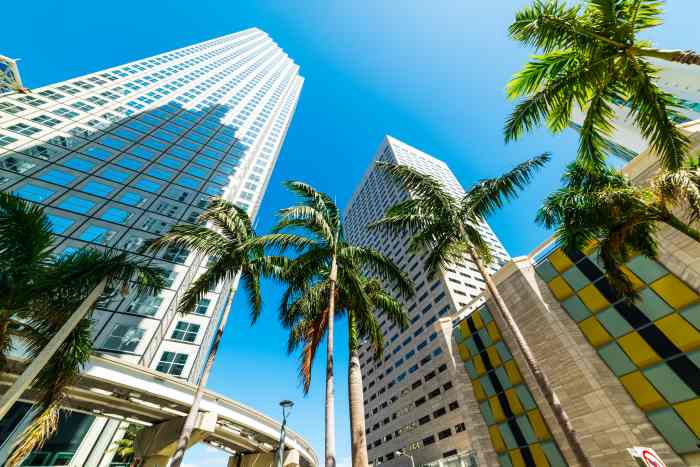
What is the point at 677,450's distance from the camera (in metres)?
13.5

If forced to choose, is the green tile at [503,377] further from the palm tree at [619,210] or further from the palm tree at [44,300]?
the palm tree at [44,300]

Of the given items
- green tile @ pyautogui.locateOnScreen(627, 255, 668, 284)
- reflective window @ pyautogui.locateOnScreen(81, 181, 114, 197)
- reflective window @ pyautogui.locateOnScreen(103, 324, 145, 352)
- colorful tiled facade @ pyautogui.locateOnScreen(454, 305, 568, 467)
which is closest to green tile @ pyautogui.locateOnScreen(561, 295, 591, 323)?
Answer: green tile @ pyautogui.locateOnScreen(627, 255, 668, 284)

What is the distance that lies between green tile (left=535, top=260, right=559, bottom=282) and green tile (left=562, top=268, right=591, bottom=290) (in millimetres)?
796

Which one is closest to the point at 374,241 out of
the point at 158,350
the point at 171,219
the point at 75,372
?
the point at 171,219

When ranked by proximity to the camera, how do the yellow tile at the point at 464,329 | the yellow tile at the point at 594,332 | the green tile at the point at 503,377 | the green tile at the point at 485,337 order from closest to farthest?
the yellow tile at the point at 594,332 → the green tile at the point at 503,377 → the green tile at the point at 485,337 → the yellow tile at the point at 464,329

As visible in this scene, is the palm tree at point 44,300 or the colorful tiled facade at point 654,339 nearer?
the palm tree at point 44,300

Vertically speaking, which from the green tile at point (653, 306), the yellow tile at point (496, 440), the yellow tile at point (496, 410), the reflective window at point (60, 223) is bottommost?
the yellow tile at point (496, 440)

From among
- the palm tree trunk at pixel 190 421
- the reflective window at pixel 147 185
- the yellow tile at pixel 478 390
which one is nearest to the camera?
the palm tree trunk at pixel 190 421

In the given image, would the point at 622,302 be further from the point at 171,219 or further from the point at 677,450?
the point at 171,219

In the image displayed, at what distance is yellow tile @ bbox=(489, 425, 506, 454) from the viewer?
865 inches

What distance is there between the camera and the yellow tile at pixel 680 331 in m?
13.9

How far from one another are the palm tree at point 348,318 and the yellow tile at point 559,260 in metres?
16.8

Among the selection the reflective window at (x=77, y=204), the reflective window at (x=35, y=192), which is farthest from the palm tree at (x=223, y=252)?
the reflective window at (x=35, y=192)

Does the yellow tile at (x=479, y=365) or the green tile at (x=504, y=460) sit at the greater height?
the yellow tile at (x=479, y=365)
